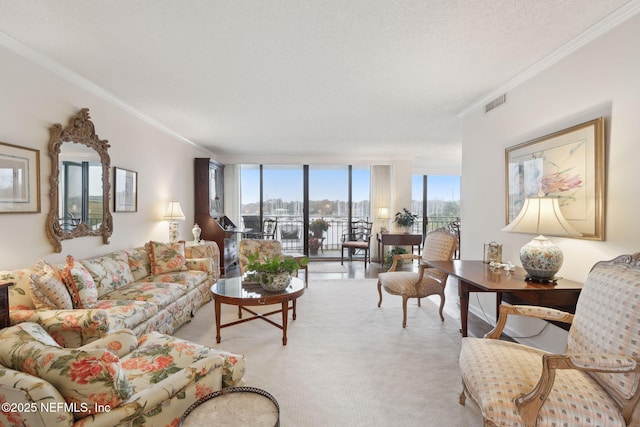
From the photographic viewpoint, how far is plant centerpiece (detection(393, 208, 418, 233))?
22.3 feet

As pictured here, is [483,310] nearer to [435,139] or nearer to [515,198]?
[515,198]

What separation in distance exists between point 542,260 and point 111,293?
363cm

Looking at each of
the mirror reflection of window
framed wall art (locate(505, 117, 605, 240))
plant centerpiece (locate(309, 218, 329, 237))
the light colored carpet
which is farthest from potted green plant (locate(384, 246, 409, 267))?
the mirror reflection of window

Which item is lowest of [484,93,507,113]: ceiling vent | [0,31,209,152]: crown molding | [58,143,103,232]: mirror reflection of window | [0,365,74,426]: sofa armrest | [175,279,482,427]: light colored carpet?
[175,279,482,427]: light colored carpet

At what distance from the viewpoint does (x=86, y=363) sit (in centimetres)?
107

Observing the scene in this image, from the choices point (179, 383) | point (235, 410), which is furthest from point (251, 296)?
point (235, 410)

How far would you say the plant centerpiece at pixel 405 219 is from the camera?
680 cm

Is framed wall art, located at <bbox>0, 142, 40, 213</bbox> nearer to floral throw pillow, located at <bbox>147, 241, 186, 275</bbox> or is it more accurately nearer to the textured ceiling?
the textured ceiling

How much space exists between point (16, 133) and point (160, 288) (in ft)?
5.63

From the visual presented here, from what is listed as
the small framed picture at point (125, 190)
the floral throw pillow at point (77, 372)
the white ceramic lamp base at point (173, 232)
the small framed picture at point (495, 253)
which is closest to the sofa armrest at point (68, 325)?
the floral throw pillow at point (77, 372)

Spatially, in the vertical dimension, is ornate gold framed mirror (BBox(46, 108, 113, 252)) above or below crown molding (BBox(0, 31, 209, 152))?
below

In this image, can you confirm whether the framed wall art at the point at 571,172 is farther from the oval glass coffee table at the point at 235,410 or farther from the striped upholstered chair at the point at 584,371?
the oval glass coffee table at the point at 235,410

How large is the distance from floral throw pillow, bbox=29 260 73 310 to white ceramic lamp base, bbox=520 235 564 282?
133 inches

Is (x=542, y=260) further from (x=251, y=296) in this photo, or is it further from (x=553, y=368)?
(x=251, y=296)
